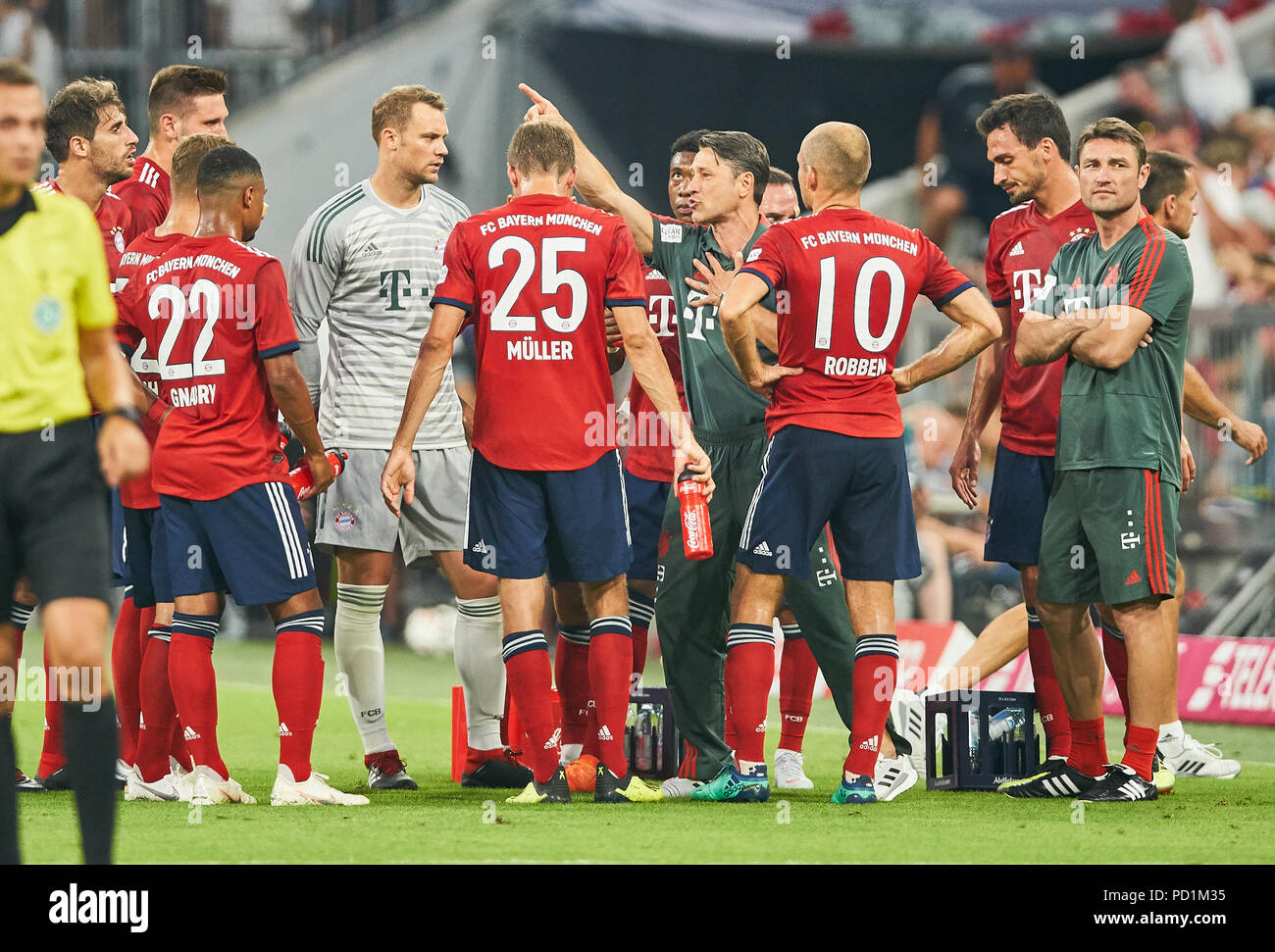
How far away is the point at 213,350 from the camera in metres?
6.48

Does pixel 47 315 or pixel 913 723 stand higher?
pixel 47 315

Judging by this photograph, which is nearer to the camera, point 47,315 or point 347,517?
point 47,315

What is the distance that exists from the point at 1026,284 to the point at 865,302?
122cm

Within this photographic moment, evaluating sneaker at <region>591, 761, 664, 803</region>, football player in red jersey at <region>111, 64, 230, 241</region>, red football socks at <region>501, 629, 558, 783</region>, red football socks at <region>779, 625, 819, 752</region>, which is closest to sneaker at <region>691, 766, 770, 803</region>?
sneaker at <region>591, 761, 664, 803</region>

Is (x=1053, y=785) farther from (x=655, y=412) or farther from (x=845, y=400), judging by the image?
(x=655, y=412)

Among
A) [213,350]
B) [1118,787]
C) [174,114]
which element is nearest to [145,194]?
[174,114]

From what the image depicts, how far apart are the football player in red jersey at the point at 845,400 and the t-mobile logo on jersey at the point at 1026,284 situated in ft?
2.71

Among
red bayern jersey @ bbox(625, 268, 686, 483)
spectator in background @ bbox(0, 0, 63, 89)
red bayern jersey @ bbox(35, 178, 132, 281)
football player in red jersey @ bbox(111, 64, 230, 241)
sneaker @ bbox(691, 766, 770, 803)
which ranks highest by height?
spectator in background @ bbox(0, 0, 63, 89)

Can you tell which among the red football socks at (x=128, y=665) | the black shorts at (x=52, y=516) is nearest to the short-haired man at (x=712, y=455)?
the red football socks at (x=128, y=665)

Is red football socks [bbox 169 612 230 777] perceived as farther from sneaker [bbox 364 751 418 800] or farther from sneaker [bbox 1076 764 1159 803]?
sneaker [bbox 1076 764 1159 803]

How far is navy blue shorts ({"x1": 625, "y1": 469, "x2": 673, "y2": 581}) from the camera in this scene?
Answer: 7570 millimetres

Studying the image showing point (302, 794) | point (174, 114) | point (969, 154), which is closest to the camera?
point (302, 794)

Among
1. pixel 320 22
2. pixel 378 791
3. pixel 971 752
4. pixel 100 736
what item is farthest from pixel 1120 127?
pixel 320 22

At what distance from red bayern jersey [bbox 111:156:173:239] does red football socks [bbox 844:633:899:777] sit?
340 cm
